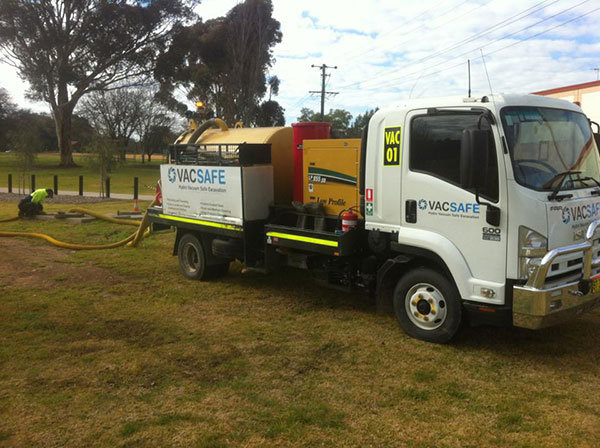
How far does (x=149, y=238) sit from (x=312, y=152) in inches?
261

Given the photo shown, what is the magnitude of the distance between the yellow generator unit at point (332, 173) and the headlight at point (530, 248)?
7.15 ft

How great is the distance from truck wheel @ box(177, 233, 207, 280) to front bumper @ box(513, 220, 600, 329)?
493 centimetres

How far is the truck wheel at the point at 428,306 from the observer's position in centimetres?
509

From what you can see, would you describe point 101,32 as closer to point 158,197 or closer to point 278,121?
point 278,121

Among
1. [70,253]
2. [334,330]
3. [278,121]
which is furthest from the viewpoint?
[278,121]

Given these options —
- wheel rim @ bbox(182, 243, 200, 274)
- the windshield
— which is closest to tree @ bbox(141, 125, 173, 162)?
wheel rim @ bbox(182, 243, 200, 274)

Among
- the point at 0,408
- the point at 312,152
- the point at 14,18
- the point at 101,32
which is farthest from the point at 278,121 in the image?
the point at 0,408

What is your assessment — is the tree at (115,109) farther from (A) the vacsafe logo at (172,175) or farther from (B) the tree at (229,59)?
(A) the vacsafe logo at (172,175)

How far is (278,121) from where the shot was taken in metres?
46.0

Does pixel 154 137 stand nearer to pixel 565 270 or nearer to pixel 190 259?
pixel 190 259

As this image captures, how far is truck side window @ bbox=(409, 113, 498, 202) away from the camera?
194 inches

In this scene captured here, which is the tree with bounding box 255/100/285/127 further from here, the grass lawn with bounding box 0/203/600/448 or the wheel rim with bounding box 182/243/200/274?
the grass lawn with bounding box 0/203/600/448

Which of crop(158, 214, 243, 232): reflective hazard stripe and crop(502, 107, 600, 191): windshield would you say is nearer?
Answer: crop(502, 107, 600, 191): windshield

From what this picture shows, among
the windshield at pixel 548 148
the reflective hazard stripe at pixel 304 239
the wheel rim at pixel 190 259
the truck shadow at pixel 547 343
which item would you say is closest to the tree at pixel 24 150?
the wheel rim at pixel 190 259
